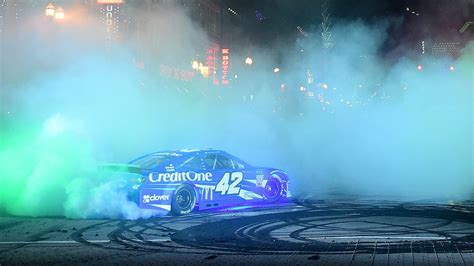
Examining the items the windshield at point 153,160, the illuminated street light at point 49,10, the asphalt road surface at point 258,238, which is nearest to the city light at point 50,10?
the illuminated street light at point 49,10

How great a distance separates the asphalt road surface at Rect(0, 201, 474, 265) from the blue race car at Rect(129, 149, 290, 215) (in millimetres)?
346

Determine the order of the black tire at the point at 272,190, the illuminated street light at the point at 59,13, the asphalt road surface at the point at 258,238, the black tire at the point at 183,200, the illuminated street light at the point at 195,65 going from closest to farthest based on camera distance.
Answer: the asphalt road surface at the point at 258,238 → the black tire at the point at 183,200 → the black tire at the point at 272,190 → the illuminated street light at the point at 59,13 → the illuminated street light at the point at 195,65

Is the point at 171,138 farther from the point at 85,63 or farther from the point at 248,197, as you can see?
the point at 248,197

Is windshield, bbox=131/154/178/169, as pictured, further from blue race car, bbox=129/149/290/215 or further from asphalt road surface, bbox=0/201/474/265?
asphalt road surface, bbox=0/201/474/265

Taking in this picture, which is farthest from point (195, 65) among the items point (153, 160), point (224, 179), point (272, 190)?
point (224, 179)

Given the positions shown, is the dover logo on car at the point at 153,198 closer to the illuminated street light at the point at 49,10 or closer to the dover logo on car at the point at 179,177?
the dover logo on car at the point at 179,177

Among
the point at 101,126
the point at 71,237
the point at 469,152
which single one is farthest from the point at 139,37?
the point at 469,152

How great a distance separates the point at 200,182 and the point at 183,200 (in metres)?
0.45

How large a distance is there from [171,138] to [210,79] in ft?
39.8

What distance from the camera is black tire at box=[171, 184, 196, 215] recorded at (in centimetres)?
774

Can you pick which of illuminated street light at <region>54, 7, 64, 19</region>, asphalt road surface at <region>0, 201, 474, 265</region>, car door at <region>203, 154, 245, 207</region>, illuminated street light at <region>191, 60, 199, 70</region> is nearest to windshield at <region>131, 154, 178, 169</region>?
car door at <region>203, 154, 245, 207</region>

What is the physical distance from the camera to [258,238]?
223 inches

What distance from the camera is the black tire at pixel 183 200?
774 cm

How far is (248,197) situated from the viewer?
898 centimetres
